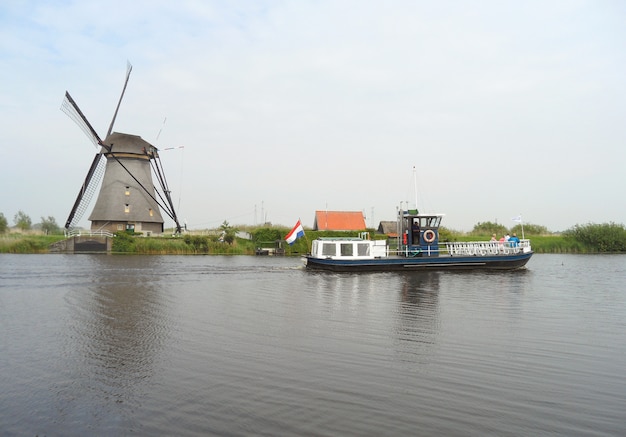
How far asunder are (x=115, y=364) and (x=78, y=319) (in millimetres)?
5995

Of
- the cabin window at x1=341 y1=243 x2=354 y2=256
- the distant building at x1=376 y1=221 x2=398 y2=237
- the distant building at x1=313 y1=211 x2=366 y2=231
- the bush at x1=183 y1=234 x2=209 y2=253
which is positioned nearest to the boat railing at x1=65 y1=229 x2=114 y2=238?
the bush at x1=183 y1=234 x2=209 y2=253

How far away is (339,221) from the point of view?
7000 centimetres

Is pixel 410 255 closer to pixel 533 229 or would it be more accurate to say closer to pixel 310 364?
pixel 310 364

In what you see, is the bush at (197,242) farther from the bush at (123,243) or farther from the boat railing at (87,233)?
the boat railing at (87,233)

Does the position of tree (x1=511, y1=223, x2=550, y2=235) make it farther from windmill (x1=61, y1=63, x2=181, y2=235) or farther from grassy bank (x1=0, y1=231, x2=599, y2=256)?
windmill (x1=61, y1=63, x2=181, y2=235)

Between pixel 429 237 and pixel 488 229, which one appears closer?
pixel 429 237

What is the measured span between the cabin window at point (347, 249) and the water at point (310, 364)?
517 inches

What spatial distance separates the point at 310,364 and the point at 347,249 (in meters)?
24.0

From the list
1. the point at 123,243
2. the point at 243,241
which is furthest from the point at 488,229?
the point at 123,243

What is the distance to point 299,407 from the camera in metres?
7.65

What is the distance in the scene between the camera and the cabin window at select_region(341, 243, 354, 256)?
33.9 metres

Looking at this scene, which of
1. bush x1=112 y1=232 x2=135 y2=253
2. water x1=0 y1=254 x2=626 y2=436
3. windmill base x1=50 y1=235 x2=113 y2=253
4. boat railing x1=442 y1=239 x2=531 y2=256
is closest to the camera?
water x1=0 y1=254 x2=626 y2=436

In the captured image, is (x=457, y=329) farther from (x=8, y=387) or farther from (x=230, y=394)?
(x=8, y=387)

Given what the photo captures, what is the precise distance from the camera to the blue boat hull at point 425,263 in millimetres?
32997
